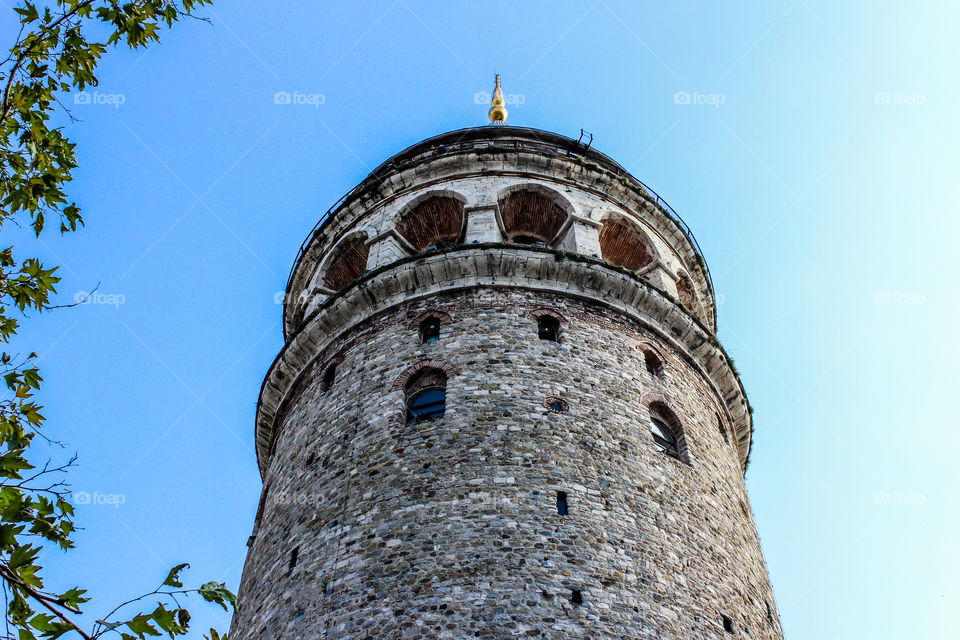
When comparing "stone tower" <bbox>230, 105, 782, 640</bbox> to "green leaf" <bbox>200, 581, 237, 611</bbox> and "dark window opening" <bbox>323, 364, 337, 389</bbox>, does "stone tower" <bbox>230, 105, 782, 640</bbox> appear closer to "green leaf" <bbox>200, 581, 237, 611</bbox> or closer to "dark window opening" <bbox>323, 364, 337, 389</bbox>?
"dark window opening" <bbox>323, 364, 337, 389</bbox>

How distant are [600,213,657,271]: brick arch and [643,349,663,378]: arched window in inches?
163

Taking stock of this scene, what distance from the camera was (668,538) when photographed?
11633 mm

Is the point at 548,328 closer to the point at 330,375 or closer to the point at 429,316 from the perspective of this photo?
the point at 429,316

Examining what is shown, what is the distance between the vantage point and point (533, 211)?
19.5m

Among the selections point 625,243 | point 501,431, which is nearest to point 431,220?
point 625,243

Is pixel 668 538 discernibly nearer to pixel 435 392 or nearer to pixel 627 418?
pixel 627 418

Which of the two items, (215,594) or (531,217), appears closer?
(215,594)

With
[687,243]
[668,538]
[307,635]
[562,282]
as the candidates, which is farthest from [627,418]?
[687,243]

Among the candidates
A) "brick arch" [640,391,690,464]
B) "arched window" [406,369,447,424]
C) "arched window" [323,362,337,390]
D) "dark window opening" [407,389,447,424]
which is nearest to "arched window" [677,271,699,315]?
"brick arch" [640,391,690,464]

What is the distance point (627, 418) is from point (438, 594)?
436cm

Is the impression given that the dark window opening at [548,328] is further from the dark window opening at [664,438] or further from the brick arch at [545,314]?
the dark window opening at [664,438]

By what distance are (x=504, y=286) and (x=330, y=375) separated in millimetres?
3352

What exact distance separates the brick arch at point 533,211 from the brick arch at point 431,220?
3.45 feet

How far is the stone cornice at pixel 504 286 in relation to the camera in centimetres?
1567
